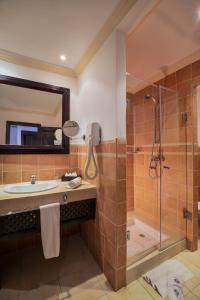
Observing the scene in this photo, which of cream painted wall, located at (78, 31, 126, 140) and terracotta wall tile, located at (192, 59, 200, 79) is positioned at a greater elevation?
terracotta wall tile, located at (192, 59, 200, 79)

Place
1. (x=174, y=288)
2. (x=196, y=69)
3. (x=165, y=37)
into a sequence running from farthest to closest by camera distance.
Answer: (x=196, y=69) < (x=165, y=37) < (x=174, y=288)

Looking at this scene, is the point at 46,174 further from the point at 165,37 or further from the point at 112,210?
the point at 165,37

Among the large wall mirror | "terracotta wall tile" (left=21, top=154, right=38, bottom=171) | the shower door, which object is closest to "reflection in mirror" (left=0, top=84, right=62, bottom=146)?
the large wall mirror

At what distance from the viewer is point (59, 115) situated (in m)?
1.99

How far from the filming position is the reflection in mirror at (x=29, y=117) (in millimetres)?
1714

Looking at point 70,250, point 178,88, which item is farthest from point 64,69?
point 70,250

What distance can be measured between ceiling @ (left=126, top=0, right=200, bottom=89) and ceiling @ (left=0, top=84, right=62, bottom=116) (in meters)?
1.14

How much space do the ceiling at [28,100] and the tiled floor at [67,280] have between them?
1.76 metres

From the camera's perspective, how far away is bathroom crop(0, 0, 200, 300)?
1.28m

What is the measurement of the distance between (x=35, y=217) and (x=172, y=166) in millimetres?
1812

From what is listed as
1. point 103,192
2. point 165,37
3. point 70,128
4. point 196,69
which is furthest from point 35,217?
point 196,69

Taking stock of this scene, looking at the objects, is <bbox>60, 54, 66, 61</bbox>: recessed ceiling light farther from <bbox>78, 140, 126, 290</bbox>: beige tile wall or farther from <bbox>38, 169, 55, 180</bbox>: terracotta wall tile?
<bbox>38, 169, 55, 180</bbox>: terracotta wall tile

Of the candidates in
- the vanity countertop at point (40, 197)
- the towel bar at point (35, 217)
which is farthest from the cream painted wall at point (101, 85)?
the towel bar at point (35, 217)

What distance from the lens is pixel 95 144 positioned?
153 cm
